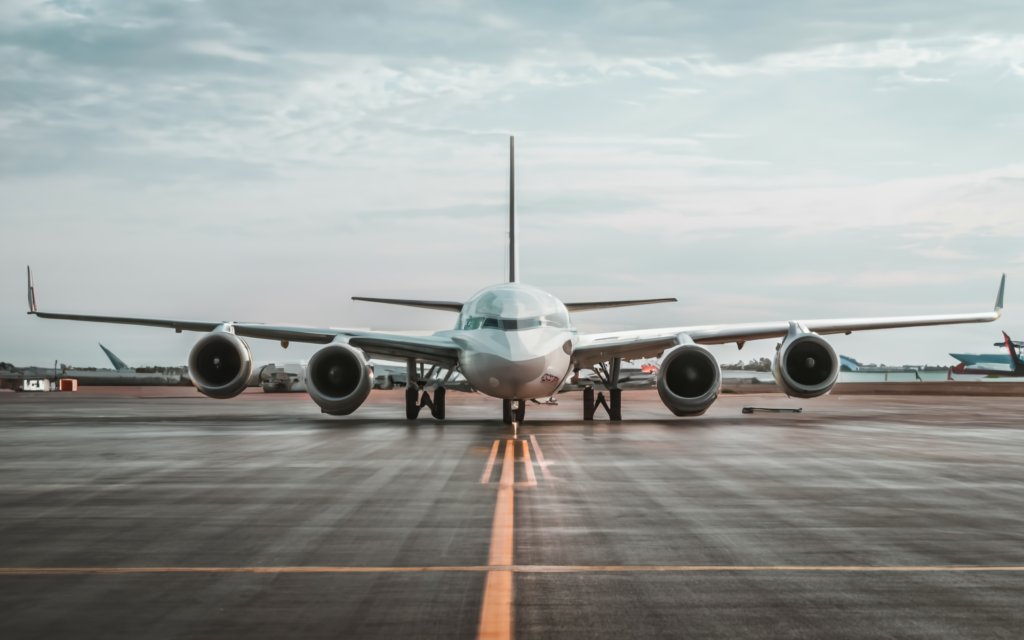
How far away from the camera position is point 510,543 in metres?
8.40

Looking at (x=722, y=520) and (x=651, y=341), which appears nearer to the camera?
(x=722, y=520)

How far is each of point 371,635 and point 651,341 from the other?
22.9 metres

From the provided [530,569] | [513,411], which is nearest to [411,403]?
[513,411]

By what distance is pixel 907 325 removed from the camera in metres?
30.4

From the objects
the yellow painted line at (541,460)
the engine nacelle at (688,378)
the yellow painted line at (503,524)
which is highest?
the engine nacelle at (688,378)

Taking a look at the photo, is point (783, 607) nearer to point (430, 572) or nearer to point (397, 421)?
point (430, 572)

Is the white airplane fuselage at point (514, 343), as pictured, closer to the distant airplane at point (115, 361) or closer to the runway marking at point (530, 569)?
the runway marking at point (530, 569)

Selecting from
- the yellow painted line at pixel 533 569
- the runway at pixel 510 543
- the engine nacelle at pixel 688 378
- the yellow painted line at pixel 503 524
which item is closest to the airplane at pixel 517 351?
the engine nacelle at pixel 688 378

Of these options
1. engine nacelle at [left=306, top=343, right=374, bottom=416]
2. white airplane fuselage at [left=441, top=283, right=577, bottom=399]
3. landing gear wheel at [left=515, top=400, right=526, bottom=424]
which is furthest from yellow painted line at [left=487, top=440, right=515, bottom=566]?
landing gear wheel at [left=515, top=400, right=526, bottom=424]

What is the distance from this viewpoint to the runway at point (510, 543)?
591 cm

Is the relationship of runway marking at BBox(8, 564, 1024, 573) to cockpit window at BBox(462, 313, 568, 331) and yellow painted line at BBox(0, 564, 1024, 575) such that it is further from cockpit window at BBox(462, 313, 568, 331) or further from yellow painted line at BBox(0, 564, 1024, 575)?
cockpit window at BBox(462, 313, 568, 331)

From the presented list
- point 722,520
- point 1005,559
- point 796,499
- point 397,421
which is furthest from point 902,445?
point 397,421

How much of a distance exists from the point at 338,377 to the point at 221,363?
11.3 feet

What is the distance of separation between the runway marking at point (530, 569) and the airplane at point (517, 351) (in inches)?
663
